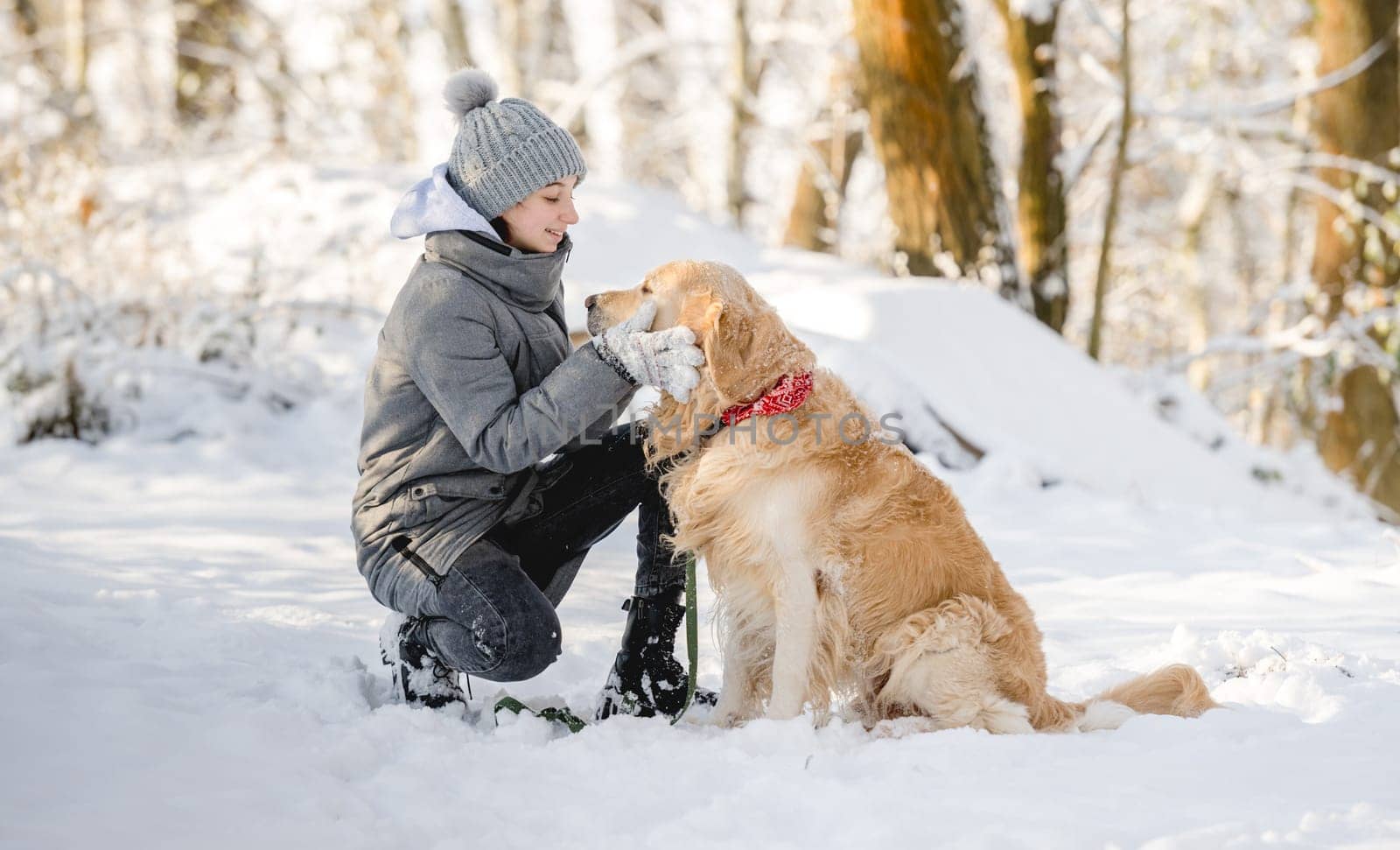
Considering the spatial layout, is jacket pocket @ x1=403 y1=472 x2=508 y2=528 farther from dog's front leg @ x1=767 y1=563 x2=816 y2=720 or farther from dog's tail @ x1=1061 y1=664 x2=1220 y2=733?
dog's tail @ x1=1061 y1=664 x2=1220 y2=733

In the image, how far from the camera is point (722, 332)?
2635 mm

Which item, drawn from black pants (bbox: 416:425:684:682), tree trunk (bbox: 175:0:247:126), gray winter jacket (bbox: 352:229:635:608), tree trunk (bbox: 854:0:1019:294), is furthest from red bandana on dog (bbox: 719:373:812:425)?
tree trunk (bbox: 175:0:247:126)

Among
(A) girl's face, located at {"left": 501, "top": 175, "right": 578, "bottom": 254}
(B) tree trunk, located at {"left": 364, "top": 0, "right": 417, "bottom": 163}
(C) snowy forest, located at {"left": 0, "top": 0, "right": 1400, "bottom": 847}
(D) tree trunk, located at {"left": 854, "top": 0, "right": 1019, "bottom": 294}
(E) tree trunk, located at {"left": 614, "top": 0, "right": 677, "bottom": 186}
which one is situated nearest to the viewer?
(C) snowy forest, located at {"left": 0, "top": 0, "right": 1400, "bottom": 847}

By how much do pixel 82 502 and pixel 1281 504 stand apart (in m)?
5.77

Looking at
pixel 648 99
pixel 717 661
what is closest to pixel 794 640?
pixel 717 661

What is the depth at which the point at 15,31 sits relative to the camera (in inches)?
569

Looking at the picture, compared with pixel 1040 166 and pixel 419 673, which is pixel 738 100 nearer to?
pixel 1040 166

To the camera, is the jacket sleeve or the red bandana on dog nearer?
the jacket sleeve

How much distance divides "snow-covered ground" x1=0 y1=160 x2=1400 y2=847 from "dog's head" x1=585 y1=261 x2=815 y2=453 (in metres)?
0.79

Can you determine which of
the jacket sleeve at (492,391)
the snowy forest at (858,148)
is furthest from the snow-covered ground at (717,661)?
the snowy forest at (858,148)

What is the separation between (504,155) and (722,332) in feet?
2.29

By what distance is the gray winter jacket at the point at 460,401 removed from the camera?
2539 millimetres

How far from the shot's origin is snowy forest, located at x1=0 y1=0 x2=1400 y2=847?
209 centimetres

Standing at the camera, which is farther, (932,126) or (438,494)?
(932,126)
